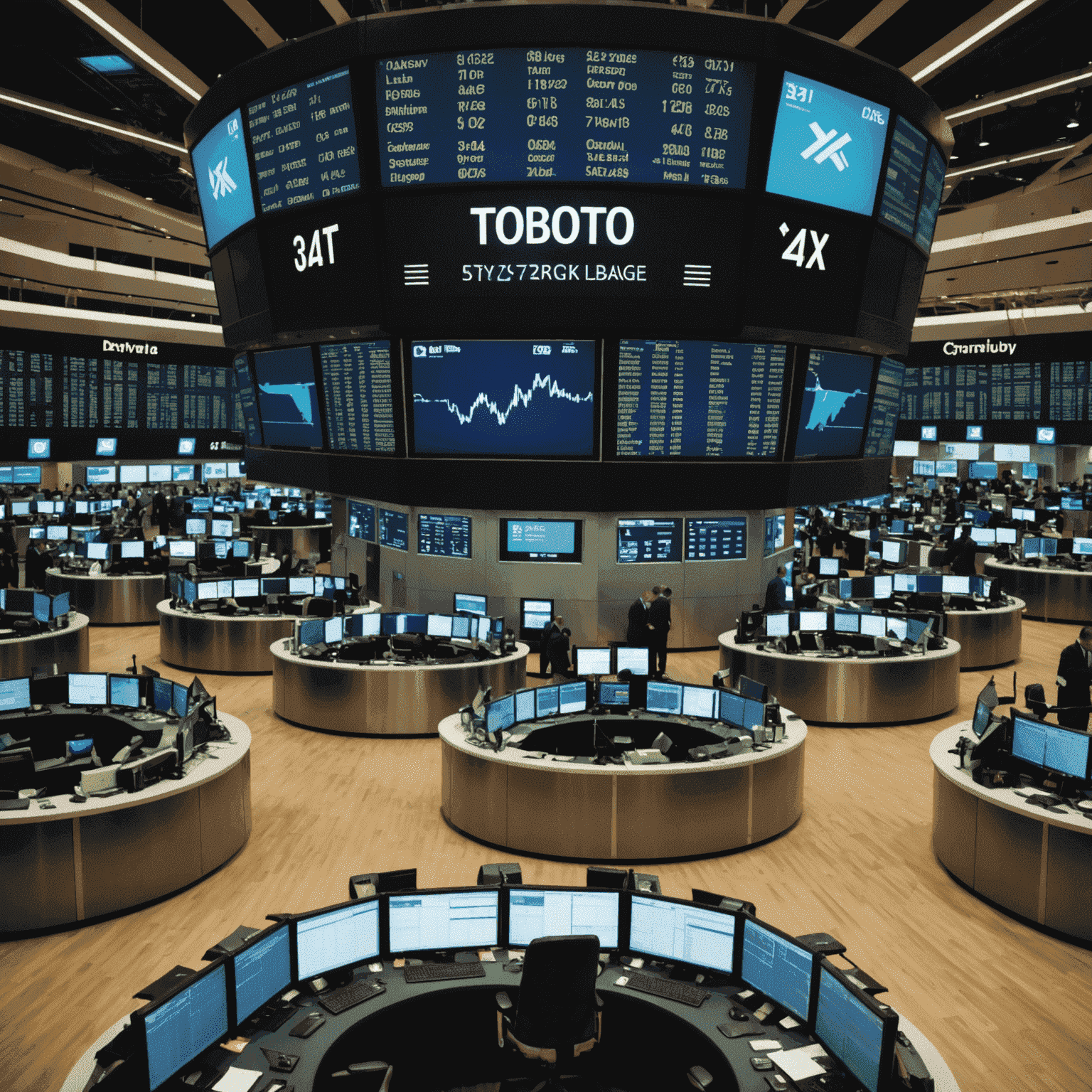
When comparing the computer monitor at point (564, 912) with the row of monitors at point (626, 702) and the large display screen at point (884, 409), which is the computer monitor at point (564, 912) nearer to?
the row of monitors at point (626, 702)

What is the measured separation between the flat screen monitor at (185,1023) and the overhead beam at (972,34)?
1197 centimetres

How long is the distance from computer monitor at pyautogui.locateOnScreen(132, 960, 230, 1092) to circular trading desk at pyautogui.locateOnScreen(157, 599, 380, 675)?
31.4 feet

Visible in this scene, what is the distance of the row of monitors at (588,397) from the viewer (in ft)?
36.6

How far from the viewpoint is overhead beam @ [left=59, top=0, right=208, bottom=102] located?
1079 centimetres

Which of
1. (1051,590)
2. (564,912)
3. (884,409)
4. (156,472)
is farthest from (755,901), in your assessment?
(156,472)

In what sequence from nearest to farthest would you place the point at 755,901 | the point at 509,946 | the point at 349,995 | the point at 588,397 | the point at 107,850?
1. the point at 349,995
2. the point at 509,946
3. the point at 107,850
4. the point at 755,901
5. the point at 588,397

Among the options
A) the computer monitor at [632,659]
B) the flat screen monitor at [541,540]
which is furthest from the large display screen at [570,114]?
the flat screen monitor at [541,540]

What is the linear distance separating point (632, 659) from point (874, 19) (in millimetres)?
8935

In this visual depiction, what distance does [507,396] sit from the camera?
11359 millimetres

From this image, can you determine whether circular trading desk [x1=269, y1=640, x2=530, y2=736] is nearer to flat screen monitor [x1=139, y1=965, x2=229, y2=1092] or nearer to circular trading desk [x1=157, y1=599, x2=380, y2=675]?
circular trading desk [x1=157, y1=599, x2=380, y2=675]

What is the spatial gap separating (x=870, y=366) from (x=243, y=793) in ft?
31.9

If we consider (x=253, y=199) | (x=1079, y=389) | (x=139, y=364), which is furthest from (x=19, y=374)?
(x=1079, y=389)

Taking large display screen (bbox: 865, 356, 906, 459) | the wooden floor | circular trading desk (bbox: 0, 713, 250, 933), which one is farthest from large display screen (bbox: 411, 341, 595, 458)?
circular trading desk (bbox: 0, 713, 250, 933)

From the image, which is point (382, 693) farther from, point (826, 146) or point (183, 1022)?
point (826, 146)
